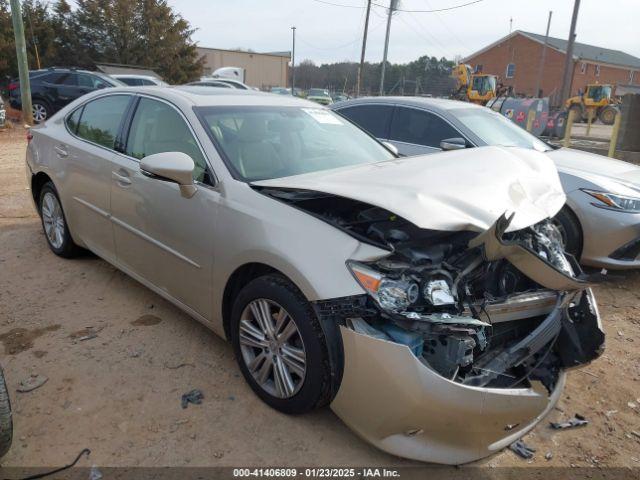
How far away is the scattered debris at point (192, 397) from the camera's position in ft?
8.87

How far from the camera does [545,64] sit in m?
47.1

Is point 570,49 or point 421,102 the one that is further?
point 570,49

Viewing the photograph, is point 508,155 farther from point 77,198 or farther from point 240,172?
point 77,198

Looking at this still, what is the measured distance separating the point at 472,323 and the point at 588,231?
3032 mm

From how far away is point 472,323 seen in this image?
2035 millimetres

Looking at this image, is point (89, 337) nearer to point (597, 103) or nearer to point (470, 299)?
point (470, 299)

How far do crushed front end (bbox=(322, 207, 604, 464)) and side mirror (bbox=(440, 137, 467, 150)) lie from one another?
2.41 metres

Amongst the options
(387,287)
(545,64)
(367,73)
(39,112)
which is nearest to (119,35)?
(39,112)

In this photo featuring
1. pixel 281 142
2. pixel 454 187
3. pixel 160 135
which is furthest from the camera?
pixel 160 135

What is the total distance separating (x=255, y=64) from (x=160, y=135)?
52.9 metres

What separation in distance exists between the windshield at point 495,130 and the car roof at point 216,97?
234cm

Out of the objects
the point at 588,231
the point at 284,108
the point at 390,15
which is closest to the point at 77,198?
the point at 284,108

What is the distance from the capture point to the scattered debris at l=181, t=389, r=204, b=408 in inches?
106

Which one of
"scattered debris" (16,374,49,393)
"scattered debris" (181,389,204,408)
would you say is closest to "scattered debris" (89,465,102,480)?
"scattered debris" (181,389,204,408)
